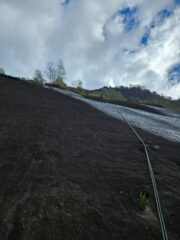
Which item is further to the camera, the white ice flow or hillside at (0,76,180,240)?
the white ice flow

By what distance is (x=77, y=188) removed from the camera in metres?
2.24

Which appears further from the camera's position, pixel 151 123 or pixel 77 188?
pixel 151 123

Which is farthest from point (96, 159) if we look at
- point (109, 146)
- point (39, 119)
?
point (39, 119)

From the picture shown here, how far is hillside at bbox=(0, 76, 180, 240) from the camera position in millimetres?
1612

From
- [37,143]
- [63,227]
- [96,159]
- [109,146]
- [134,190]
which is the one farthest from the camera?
[109,146]

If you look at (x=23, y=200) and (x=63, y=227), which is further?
(x=23, y=200)

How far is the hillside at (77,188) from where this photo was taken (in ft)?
5.29

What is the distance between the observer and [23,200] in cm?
188

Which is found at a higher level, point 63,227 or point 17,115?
point 17,115

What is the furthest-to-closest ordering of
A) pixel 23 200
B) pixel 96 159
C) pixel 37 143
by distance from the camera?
pixel 37 143 → pixel 96 159 → pixel 23 200

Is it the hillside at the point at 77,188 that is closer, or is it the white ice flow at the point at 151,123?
the hillside at the point at 77,188

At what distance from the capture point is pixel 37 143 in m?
3.46

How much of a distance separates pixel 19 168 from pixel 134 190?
1761mm

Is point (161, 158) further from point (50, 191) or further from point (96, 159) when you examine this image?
point (50, 191)
